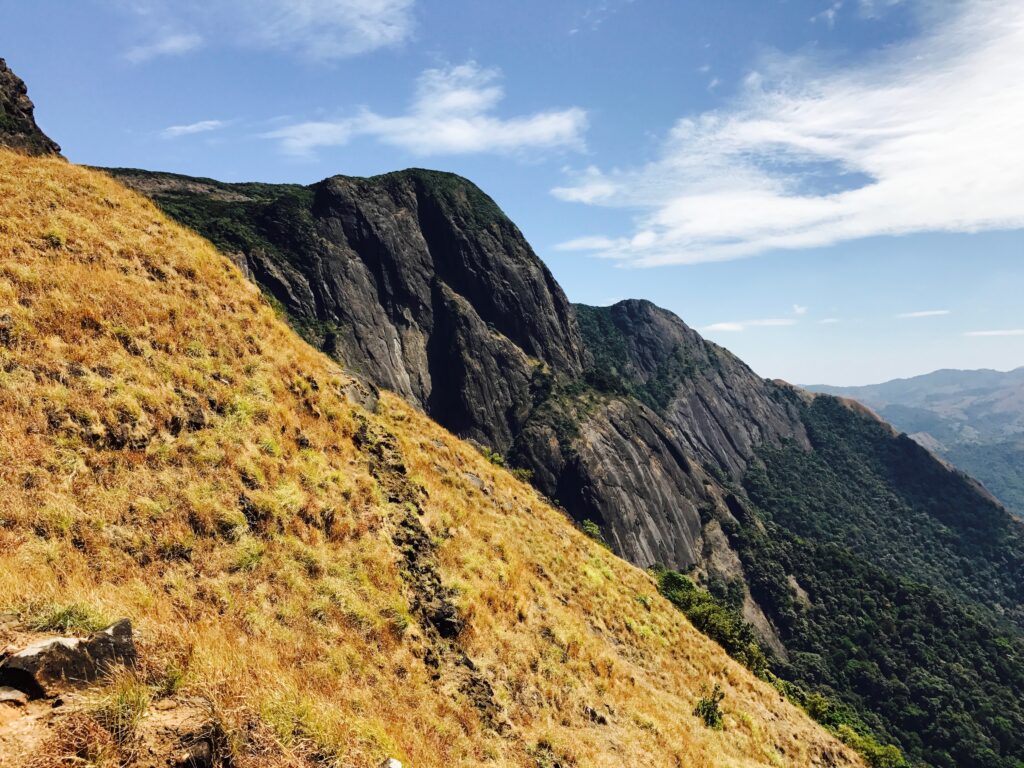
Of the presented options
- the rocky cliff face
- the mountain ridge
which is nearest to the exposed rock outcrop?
the mountain ridge

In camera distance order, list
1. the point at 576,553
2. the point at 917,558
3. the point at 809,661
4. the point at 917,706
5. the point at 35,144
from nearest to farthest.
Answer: the point at 35,144, the point at 576,553, the point at 917,706, the point at 809,661, the point at 917,558

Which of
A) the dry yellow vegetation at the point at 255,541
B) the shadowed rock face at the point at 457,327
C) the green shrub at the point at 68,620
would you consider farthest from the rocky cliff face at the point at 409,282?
the green shrub at the point at 68,620

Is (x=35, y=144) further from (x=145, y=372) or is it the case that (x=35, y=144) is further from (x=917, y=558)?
(x=917, y=558)

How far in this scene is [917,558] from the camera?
199500 millimetres

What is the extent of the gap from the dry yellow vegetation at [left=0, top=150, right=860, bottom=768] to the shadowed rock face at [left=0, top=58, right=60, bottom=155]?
3086 millimetres

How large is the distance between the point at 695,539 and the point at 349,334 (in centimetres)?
11073

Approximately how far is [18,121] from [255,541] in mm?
26142

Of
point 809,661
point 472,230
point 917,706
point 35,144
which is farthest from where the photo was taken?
point 472,230

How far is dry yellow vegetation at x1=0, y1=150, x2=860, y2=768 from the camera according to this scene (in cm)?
838

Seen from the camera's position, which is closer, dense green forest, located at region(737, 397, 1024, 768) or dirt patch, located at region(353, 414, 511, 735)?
dirt patch, located at region(353, 414, 511, 735)

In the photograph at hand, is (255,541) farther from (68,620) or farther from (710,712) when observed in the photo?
(710,712)

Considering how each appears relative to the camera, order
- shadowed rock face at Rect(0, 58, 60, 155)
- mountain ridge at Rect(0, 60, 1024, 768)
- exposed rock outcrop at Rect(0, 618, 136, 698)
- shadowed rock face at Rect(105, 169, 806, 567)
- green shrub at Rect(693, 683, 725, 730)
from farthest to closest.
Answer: shadowed rock face at Rect(105, 169, 806, 567) → mountain ridge at Rect(0, 60, 1024, 768) → shadowed rock face at Rect(0, 58, 60, 155) → green shrub at Rect(693, 683, 725, 730) → exposed rock outcrop at Rect(0, 618, 136, 698)

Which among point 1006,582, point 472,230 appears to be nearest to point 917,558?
point 1006,582

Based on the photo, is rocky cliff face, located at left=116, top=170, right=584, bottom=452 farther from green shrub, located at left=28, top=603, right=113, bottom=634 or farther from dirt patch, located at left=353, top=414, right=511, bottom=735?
green shrub, located at left=28, top=603, right=113, bottom=634
